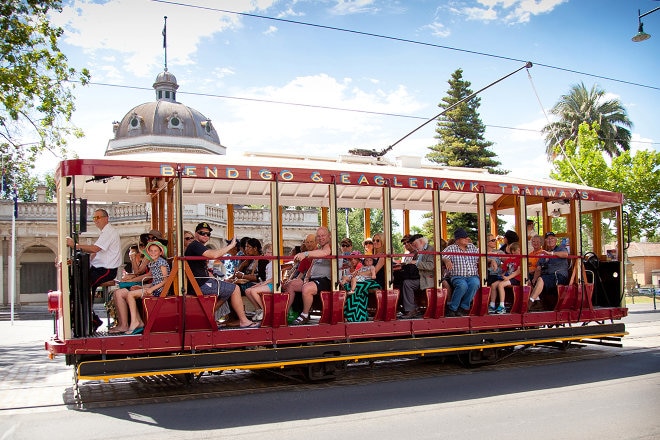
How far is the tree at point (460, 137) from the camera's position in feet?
137

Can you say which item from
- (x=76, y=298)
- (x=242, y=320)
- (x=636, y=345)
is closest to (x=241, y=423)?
(x=242, y=320)

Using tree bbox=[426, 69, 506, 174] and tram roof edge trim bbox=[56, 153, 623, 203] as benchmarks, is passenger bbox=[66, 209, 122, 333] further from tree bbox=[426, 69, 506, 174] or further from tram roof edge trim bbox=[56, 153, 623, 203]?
tree bbox=[426, 69, 506, 174]

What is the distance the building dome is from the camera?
4753 centimetres

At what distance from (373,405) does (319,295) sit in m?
2.03

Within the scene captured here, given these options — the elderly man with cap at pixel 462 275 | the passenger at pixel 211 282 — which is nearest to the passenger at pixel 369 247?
the elderly man with cap at pixel 462 275

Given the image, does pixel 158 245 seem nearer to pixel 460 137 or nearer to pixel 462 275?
pixel 462 275

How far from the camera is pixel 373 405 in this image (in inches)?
298

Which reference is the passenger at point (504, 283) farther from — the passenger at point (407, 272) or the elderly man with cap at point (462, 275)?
the passenger at point (407, 272)

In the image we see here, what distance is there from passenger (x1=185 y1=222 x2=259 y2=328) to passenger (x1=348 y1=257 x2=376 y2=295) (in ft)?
5.27

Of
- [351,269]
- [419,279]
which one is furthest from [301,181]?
[419,279]

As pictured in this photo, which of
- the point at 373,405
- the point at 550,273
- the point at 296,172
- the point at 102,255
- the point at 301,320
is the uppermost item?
the point at 296,172

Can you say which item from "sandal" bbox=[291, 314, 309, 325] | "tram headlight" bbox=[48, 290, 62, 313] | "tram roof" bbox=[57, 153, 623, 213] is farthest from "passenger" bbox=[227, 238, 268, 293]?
"tram headlight" bbox=[48, 290, 62, 313]

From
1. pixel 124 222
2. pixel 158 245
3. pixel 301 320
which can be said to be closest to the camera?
pixel 158 245

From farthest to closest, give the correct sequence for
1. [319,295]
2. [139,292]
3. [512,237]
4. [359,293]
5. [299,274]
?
1. [512,237]
2. [299,274]
3. [359,293]
4. [319,295]
5. [139,292]
